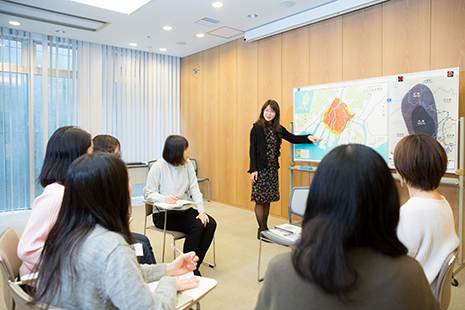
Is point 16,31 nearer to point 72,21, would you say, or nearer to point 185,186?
point 72,21

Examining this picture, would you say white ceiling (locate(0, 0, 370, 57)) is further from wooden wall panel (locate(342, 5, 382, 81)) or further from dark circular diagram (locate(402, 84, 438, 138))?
dark circular diagram (locate(402, 84, 438, 138))

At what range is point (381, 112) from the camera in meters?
3.76

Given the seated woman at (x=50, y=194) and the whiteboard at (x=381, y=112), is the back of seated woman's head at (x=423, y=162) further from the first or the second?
the seated woman at (x=50, y=194)

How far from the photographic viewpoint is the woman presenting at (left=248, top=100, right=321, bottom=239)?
13.6 feet

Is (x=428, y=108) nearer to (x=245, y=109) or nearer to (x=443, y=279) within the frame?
(x=443, y=279)

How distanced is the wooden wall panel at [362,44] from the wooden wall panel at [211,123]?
110 inches

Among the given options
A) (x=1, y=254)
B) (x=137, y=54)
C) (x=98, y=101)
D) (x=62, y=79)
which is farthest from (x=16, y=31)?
(x=1, y=254)

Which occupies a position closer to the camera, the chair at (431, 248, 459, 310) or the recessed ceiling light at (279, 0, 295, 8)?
the chair at (431, 248, 459, 310)

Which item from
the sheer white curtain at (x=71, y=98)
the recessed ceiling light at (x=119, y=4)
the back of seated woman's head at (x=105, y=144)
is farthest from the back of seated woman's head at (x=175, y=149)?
the sheer white curtain at (x=71, y=98)

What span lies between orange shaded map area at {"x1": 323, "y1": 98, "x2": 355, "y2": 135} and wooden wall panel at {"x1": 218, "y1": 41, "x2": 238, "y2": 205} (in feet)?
7.11

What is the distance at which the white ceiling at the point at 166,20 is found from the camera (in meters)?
4.33

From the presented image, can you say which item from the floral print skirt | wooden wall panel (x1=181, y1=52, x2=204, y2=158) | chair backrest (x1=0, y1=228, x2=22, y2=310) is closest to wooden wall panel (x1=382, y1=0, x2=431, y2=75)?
the floral print skirt

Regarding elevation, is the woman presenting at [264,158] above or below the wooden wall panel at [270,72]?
below

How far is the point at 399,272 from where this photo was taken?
2.72 ft
